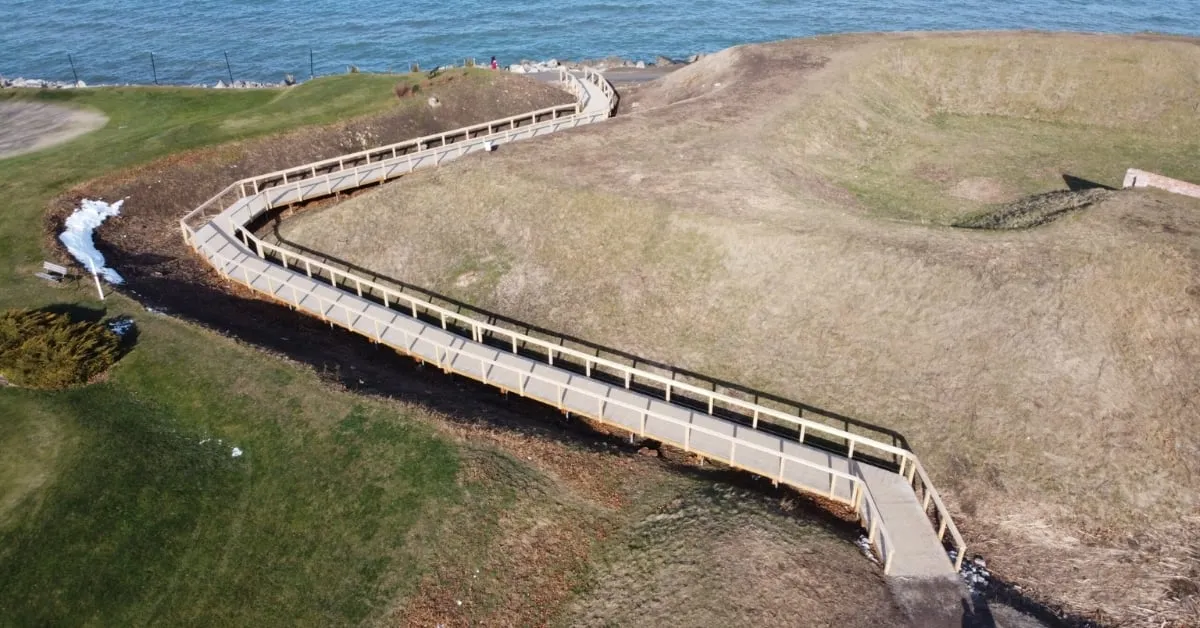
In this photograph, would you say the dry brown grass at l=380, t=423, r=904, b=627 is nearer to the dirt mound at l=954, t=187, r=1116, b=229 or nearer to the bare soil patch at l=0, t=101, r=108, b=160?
the dirt mound at l=954, t=187, r=1116, b=229

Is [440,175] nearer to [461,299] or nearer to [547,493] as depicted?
[461,299]

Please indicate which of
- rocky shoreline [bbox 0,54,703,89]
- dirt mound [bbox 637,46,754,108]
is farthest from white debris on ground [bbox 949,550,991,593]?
rocky shoreline [bbox 0,54,703,89]

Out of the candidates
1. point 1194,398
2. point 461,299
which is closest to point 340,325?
point 461,299

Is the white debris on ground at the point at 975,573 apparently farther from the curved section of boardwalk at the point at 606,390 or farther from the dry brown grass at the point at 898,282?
the curved section of boardwalk at the point at 606,390

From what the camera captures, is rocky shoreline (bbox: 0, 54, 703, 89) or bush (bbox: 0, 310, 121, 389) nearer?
bush (bbox: 0, 310, 121, 389)

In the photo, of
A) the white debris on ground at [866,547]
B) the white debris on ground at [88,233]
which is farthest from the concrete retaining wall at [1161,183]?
Answer: the white debris on ground at [88,233]
